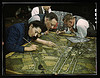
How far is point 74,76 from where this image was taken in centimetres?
252

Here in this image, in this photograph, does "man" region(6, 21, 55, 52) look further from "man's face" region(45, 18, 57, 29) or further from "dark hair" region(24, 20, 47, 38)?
"man's face" region(45, 18, 57, 29)

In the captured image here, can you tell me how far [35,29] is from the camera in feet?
8.31

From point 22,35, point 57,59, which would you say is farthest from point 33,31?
point 57,59

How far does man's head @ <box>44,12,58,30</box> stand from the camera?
Result: 8.30 ft

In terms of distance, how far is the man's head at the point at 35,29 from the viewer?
252 cm

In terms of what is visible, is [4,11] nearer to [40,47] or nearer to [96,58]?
[40,47]

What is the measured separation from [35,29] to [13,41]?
46cm

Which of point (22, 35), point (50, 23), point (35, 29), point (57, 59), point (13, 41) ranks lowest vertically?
point (57, 59)

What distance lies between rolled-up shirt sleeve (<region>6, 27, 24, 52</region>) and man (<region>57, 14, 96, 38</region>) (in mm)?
776

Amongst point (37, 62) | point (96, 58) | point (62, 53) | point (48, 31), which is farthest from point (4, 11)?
point (96, 58)

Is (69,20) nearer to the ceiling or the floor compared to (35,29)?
nearer to the ceiling

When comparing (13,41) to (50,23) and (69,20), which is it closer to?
(50,23)

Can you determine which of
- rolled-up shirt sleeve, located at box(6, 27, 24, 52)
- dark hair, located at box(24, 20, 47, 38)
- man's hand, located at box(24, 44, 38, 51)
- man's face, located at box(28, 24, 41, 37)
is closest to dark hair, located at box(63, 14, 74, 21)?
dark hair, located at box(24, 20, 47, 38)

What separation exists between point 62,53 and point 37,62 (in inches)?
19.4
